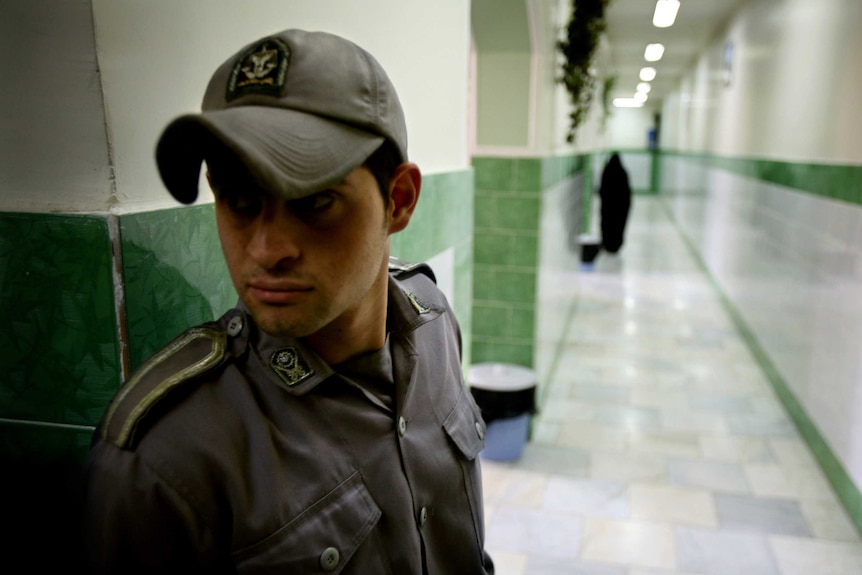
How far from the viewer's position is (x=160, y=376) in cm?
77

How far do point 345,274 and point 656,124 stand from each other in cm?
2127

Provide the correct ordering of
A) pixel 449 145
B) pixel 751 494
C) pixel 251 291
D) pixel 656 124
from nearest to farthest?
pixel 251 291
pixel 449 145
pixel 751 494
pixel 656 124

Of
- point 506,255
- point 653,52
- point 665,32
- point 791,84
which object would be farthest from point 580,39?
point 653,52

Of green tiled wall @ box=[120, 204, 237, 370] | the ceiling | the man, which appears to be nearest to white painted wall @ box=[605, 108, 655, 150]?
the ceiling

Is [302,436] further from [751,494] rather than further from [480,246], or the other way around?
[480,246]

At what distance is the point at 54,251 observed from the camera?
0.88 meters

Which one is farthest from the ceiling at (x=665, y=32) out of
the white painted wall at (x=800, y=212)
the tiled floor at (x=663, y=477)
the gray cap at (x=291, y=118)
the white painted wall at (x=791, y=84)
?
the gray cap at (x=291, y=118)

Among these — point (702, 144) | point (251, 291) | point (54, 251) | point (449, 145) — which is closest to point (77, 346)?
point (54, 251)

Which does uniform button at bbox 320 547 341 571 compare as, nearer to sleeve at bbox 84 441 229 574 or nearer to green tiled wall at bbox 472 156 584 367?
sleeve at bbox 84 441 229 574

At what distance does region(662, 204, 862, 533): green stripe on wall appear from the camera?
3.08 m

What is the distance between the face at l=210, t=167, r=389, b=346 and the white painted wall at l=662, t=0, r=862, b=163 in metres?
3.10

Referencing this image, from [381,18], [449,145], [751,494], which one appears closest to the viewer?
[381,18]

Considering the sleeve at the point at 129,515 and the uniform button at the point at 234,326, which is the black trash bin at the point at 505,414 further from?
the sleeve at the point at 129,515

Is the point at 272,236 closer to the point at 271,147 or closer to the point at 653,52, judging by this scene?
the point at 271,147
